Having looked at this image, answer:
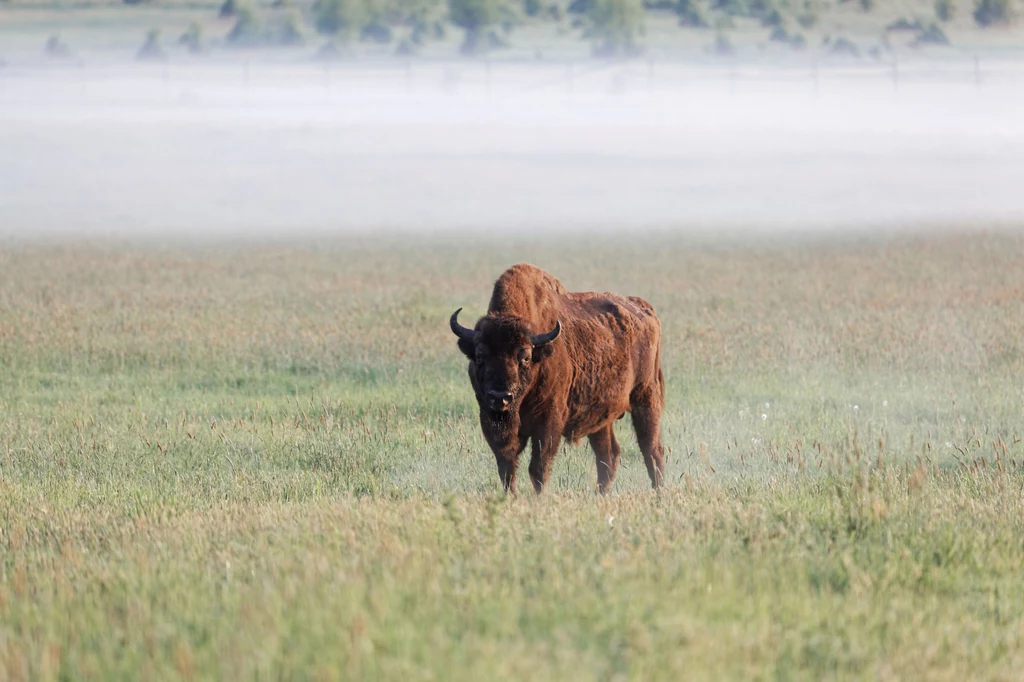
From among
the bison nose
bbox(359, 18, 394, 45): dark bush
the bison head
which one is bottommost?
the bison nose

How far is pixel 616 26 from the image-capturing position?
150000 millimetres

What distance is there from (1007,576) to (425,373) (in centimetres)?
995

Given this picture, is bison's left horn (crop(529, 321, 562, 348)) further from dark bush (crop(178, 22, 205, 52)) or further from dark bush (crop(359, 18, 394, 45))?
dark bush (crop(178, 22, 205, 52))

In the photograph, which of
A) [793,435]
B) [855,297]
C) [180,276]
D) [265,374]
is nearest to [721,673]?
[793,435]

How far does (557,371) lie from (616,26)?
14560 cm

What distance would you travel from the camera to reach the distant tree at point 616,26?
5650 inches

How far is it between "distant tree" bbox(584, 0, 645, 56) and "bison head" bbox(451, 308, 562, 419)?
13648 cm

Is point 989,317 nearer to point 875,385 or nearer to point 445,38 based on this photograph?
point 875,385

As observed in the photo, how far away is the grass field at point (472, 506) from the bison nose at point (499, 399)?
626 millimetres

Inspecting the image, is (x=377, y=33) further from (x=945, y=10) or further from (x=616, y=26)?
(x=945, y=10)

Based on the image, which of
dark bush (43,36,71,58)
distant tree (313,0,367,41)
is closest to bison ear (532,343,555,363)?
distant tree (313,0,367,41)

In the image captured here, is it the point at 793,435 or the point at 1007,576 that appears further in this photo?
the point at 793,435

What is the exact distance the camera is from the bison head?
8.52 meters

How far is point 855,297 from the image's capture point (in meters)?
23.7
